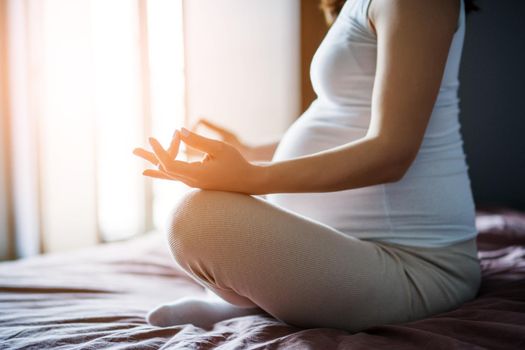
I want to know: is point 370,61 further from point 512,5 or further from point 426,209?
point 512,5

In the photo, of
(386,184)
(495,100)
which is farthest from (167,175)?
(495,100)

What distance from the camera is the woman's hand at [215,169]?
2.14 feet

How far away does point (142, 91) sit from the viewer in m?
2.65

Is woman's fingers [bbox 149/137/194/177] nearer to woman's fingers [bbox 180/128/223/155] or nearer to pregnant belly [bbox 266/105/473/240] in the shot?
woman's fingers [bbox 180/128/223/155]

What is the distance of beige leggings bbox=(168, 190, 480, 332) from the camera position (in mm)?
642

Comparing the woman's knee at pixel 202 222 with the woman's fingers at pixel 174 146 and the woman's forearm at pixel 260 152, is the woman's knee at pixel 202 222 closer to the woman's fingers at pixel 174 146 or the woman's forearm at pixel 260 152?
the woman's fingers at pixel 174 146

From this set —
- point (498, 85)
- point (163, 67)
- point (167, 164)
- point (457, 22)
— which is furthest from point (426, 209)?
point (163, 67)

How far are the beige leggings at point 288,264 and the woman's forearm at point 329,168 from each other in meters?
0.04

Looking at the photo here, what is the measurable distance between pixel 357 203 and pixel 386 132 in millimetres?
153

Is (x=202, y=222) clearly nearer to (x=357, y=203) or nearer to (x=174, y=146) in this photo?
(x=174, y=146)

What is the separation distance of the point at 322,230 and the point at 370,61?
0.29 meters

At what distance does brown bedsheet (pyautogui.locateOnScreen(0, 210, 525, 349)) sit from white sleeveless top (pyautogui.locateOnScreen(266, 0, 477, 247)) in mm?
141

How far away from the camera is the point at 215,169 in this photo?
2.14ft

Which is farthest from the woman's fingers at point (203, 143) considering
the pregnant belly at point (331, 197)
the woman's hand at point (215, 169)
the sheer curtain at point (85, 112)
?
the sheer curtain at point (85, 112)
